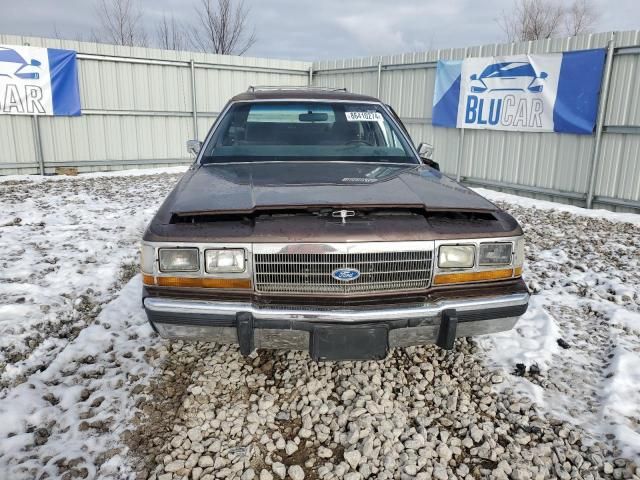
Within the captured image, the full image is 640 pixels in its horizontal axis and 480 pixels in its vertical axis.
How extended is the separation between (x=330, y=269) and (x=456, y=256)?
67 centimetres

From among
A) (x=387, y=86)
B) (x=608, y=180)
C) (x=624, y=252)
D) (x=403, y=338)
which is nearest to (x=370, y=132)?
(x=403, y=338)

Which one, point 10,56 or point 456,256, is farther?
point 10,56

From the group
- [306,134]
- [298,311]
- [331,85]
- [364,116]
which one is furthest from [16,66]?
[298,311]

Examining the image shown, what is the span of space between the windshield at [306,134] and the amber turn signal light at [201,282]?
1.40 m

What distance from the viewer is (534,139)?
8758mm

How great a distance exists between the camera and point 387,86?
1129 centimetres

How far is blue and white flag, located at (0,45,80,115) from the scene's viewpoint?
32.0 feet

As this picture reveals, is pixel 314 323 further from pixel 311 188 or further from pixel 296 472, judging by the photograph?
pixel 311 188

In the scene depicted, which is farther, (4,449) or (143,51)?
(143,51)

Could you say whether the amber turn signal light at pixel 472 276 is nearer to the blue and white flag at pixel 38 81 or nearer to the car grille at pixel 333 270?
the car grille at pixel 333 270

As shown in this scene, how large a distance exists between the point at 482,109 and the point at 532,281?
582 cm

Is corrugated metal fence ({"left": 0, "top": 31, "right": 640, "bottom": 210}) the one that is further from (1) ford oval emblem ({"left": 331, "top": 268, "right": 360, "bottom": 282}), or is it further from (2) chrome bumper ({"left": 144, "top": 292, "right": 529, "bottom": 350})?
(1) ford oval emblem ({"left": 331, "top": 268, "right": 360, "bottom": 282})

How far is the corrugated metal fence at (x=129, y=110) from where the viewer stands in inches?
409

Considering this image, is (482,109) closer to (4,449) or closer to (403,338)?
(403,338)
